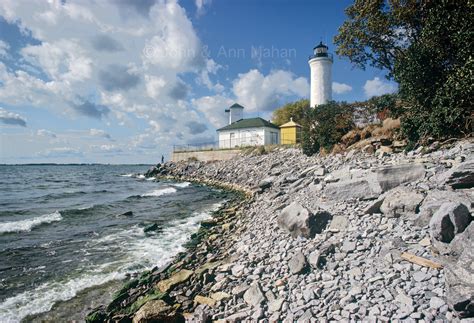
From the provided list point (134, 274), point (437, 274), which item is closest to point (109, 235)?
point (134, 274)

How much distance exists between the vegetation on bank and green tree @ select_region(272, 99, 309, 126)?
30.0 meters

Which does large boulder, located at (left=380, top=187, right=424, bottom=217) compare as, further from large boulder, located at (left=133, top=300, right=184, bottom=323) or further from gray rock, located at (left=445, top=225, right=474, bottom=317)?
large boulder, located at (left=133, top=300, right=184, bottom=323)

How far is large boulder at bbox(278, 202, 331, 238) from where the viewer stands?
23.9 feet

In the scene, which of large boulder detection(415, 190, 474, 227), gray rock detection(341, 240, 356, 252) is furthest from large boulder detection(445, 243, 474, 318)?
gray rock detection(341, 240, 356, 252)

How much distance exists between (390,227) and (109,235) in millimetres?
12320

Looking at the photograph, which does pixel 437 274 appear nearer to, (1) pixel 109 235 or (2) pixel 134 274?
(2) pixel 134 274

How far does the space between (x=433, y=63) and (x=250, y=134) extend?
30.6 meters

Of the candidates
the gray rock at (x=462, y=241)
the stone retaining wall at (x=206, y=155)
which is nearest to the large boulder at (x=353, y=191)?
the gray rock at (x=462, y=241)

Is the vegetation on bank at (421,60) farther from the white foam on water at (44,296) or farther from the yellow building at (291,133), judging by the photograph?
the yellow building at (291,133)

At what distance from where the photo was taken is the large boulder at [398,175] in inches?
311

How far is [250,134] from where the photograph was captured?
42031 mm

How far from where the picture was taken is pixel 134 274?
8492 millimetres

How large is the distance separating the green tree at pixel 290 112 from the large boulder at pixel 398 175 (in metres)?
40.2

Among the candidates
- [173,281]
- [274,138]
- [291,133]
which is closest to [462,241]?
[173,281]
